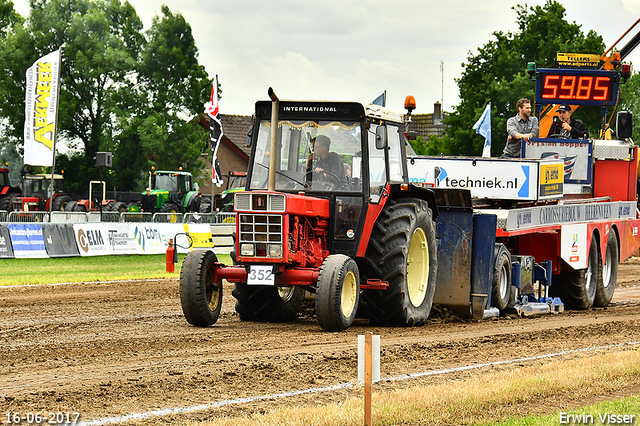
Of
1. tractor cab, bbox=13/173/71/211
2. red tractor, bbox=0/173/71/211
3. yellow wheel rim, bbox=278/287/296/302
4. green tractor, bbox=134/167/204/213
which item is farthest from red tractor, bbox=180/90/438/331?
tractor cab, bbox=13/173/71/211

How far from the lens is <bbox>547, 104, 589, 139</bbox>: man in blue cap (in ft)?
50.7

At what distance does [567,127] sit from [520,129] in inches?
39.6

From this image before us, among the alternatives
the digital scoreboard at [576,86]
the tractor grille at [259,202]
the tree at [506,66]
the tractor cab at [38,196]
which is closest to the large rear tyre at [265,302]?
the tractor grille at [259,202]

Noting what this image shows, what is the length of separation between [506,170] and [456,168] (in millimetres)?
757

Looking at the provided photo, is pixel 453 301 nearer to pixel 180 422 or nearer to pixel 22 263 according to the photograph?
pixel 180 422

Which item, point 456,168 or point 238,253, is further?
point 456,168

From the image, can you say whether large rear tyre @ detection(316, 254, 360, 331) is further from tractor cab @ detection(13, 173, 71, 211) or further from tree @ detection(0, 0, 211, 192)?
tree @ detection(0, 0, 211, 192)

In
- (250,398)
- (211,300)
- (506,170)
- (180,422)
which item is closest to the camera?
(180,422)

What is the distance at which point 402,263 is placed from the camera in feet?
33.7

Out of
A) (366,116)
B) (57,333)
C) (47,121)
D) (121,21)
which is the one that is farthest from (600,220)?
(121,21)

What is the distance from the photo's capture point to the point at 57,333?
10.0 m

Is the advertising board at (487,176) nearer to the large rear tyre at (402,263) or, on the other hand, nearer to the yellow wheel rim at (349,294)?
the large rear tyre at (402,263)

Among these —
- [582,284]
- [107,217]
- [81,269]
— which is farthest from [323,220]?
[107,217]

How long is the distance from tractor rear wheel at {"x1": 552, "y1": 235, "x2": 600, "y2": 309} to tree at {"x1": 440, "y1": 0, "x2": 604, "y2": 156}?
2996cm
